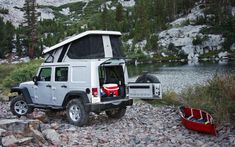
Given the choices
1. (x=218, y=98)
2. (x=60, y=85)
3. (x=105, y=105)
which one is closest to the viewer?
(x=105, y=105)

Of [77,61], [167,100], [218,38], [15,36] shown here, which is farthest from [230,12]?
[77,61]

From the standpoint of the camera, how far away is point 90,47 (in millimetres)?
14234

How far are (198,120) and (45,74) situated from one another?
21.2 feet

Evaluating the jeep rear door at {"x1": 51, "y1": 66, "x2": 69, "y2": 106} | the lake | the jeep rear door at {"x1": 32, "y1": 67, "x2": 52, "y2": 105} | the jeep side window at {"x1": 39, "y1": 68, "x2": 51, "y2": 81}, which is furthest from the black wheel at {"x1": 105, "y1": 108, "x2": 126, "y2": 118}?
the lake

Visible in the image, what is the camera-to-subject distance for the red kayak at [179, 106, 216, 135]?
491 inches

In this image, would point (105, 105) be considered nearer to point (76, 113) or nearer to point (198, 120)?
point (76, 113)

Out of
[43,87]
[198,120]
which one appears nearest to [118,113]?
[43,87]

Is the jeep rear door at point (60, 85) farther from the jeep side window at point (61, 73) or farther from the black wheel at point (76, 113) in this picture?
the black wheel at point (76, 113)

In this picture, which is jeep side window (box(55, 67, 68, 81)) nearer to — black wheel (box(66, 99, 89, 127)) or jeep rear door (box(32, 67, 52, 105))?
jeep rear door (box(32, 67, 52, 105))

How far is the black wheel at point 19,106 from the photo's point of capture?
649 inches

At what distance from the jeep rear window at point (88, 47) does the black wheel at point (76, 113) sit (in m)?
1.77

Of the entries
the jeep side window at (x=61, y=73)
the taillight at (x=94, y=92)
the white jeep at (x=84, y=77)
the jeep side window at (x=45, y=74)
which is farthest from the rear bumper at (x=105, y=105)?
the jeep side window at (x=45, y=74)

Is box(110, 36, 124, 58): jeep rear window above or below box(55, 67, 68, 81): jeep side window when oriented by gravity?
above

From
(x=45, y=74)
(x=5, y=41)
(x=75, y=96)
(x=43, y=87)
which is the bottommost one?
(x=75, y=96)
